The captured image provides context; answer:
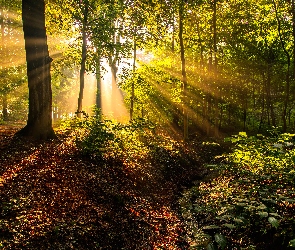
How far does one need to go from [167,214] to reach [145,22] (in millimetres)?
10365

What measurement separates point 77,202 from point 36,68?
5.75m

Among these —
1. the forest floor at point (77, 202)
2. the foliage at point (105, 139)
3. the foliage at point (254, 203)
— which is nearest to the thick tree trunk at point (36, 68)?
the forest floor at point (77, 202)

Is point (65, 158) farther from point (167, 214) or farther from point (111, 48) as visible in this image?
point (111, 48)

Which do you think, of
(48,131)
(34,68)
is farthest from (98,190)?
(34,68)

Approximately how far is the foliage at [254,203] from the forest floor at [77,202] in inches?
36.2

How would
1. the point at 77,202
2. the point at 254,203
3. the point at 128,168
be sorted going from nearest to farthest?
1. the point at 254,203
2. the point at 77,202
3. the point at 128,168

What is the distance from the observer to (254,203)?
11.8 feet

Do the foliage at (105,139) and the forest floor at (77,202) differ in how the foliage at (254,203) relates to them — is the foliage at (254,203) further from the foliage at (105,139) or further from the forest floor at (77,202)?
the foliage at (105,139)

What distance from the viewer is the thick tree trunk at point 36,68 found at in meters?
10.0

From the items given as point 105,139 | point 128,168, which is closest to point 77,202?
point 128,168

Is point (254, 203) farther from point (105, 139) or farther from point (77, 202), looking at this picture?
point (105, 139)

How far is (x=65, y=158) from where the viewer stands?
29.7 ft

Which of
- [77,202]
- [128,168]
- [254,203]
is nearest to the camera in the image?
[254,203]

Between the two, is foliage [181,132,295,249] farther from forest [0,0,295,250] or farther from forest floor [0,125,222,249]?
forest floor [0,125,222,249]
